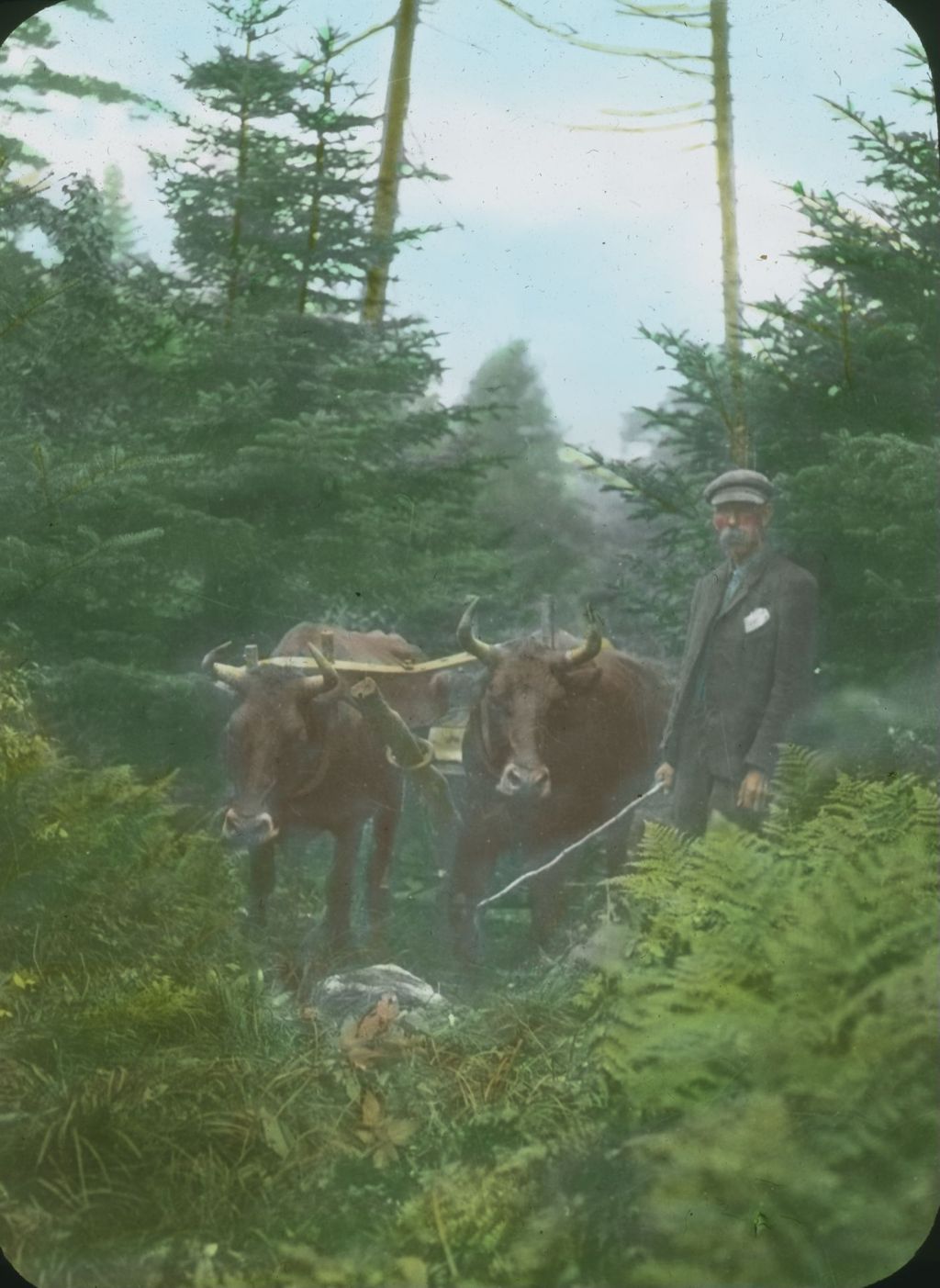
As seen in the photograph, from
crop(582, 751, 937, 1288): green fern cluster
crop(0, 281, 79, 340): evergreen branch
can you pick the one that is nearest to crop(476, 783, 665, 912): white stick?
crop(582, 751, 937, 1288): green fern cluster

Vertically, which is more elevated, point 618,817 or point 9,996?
point 618,817

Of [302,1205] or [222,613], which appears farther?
[222,613]

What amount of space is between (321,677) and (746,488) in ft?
4.14

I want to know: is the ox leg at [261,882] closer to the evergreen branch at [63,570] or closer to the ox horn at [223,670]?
the ox horn at [223,670]

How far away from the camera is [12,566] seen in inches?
170

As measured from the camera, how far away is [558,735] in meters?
4.16

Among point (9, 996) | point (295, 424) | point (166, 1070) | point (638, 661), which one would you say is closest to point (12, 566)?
point (295, 424)

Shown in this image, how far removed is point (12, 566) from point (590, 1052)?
207cm

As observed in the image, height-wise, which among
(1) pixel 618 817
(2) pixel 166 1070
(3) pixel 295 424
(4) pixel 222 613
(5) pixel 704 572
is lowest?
(2) pixel 166 1070

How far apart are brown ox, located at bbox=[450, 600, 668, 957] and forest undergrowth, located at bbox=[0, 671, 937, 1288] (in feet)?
0.47

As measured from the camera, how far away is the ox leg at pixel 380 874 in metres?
4.19

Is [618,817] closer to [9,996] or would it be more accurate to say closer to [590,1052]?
[590,1052]

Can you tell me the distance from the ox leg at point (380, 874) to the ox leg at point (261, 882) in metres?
0.27

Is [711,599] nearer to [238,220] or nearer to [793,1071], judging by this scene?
[793,1071]
